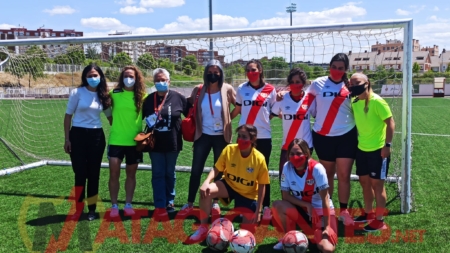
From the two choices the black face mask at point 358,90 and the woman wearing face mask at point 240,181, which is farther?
the black face mask at point 358,90

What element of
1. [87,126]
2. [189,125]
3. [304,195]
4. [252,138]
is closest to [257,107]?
[252,138]

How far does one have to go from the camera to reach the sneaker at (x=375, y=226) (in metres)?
4.77

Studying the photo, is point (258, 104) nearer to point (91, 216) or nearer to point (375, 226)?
point (375, 226)

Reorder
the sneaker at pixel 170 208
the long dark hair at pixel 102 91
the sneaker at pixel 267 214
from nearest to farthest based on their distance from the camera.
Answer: the sneaker at pixel 267 214
the long dark hair at pixel 102 91
the sneaker at pixel 170 208

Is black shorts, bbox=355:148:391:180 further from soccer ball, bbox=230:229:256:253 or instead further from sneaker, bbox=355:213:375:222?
soccer ball, bbox=230:229:256:253

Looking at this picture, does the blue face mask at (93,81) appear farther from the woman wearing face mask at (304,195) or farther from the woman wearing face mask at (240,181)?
the woman wearing face mask at (304,195)

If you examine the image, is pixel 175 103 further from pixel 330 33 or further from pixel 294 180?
pixel 330 33

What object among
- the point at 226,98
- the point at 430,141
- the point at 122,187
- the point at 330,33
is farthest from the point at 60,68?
the point at 430,141

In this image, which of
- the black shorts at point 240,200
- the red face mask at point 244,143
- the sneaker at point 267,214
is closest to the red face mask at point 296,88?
the red face mask at point 244,143

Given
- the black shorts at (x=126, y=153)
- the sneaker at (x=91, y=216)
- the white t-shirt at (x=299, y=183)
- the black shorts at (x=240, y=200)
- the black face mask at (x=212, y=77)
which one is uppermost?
the black face mask at (x=212, y=77)

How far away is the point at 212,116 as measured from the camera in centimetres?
516

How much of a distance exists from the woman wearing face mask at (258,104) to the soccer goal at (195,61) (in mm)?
772

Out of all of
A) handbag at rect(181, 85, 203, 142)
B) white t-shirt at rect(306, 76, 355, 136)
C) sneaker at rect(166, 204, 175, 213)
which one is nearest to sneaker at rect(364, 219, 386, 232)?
white t-shirt at rect(306, 76, 355, 136)

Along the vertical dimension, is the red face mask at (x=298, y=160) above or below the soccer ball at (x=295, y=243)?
above
